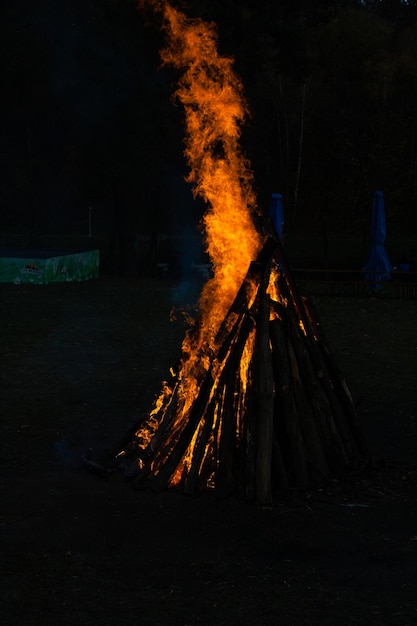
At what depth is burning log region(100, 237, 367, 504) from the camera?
318 inches

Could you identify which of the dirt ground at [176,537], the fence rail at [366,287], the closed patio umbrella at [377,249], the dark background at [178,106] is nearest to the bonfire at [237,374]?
the dirt ground at [176,537]

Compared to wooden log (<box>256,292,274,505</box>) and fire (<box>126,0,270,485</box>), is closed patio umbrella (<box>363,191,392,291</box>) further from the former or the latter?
wooden log (<box>256,292,274,505</box>)

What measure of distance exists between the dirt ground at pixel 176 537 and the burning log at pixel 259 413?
0.25 metres

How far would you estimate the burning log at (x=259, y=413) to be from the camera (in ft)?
26.5

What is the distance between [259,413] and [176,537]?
4.87 ft

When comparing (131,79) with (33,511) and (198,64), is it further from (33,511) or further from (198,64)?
(33,511)

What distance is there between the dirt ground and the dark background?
507 inches

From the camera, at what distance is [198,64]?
945 cm

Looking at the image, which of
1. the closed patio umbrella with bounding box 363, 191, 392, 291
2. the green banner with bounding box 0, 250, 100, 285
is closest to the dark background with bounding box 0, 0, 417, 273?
the closed patio umbrella with bounding box 363, 191, 392, 291

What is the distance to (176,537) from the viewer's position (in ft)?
23.3

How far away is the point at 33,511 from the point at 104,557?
47.7 inches

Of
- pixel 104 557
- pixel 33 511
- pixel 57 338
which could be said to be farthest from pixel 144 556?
pixel 57 338

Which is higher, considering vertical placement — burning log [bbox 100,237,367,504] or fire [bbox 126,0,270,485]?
fire [bbox 126,0,270,485]

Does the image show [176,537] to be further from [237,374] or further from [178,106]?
[178,106]
